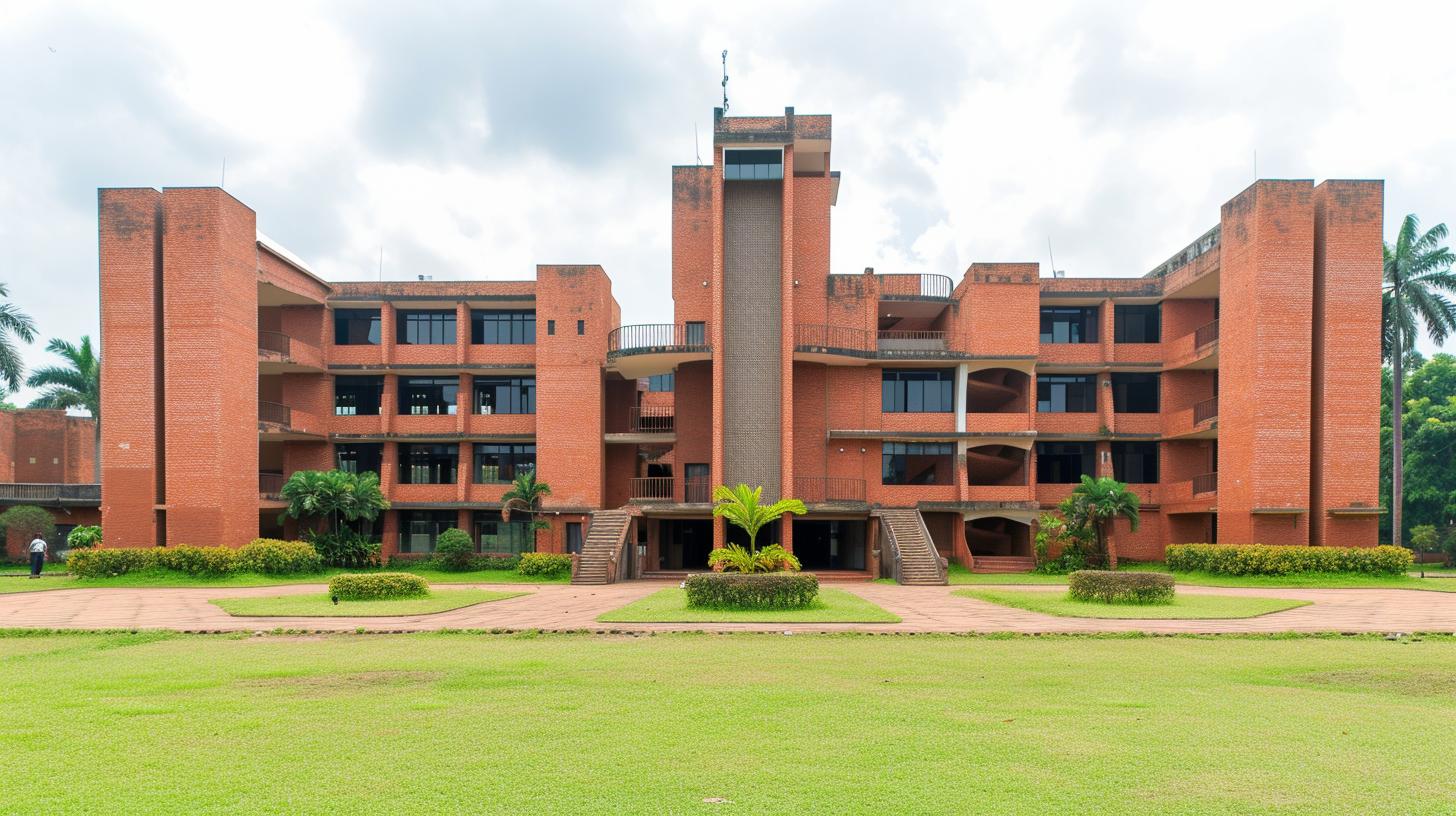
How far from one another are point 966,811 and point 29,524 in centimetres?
4371

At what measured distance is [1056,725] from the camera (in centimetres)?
850

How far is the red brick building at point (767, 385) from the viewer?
104ft

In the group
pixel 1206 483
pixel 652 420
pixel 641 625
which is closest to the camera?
pixel 641 625

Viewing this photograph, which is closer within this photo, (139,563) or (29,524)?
(139,563)

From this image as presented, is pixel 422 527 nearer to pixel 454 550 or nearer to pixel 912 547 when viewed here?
pixel 454 550

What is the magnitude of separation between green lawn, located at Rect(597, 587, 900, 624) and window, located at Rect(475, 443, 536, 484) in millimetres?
19931

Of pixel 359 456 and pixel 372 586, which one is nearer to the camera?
pixel 372 586

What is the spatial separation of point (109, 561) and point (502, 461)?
14957mm

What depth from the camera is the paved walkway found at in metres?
17.0

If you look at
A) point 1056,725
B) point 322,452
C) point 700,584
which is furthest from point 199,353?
point 1056,725

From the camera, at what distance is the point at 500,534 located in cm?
3962

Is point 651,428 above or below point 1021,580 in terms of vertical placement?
above

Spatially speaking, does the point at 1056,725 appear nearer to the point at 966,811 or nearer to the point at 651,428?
the point at 966,811

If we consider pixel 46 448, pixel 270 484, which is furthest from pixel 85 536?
pixel 46 448
